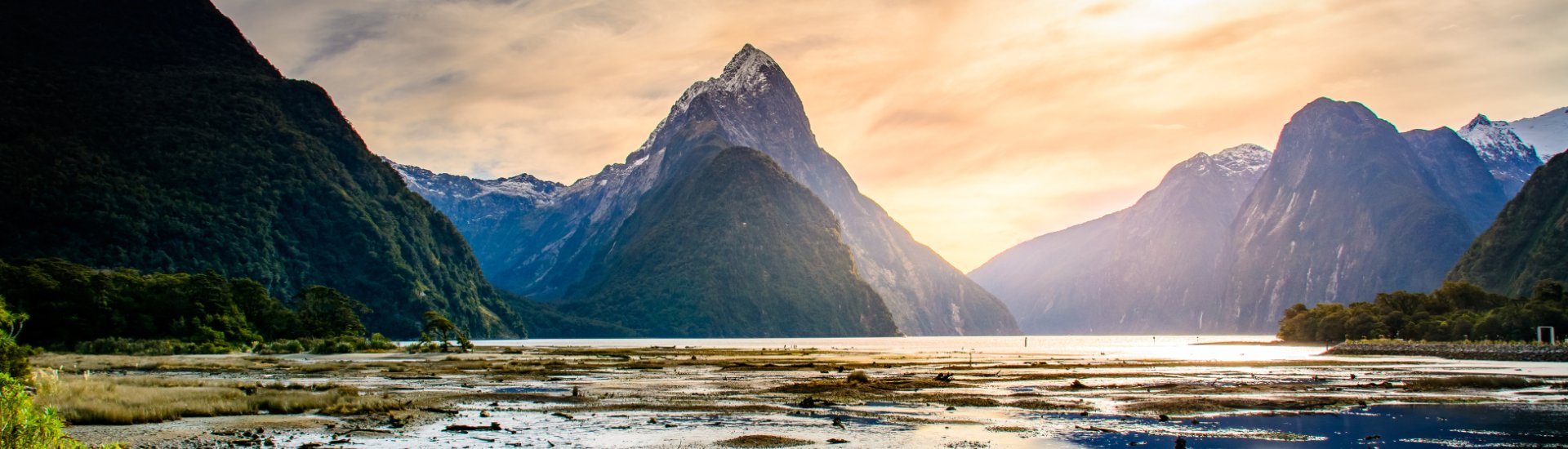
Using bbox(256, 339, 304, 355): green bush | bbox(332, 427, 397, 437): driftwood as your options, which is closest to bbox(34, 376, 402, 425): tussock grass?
bbox(332, 427, 397, 437): driftwood

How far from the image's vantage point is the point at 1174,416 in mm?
37000

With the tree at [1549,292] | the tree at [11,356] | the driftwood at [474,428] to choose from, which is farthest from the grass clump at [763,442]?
the tree at [1549,292]

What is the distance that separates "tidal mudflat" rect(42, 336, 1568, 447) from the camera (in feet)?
97.3

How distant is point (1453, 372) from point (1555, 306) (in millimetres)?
64166

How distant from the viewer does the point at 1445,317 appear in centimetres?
13712

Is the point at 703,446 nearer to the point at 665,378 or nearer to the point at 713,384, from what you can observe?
the point at 713,384

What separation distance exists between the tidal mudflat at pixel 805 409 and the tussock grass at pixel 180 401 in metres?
0.10

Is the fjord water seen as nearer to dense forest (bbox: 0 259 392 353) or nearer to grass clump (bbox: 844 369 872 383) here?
grass clump (bbox: 844 369 872 383)

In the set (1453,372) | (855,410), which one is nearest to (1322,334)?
(1453,372)

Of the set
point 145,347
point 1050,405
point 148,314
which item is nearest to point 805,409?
point 1050,405

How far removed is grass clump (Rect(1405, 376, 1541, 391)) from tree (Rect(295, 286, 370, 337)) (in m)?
122

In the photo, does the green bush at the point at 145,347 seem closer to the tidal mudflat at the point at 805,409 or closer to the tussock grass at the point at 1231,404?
the tidal mudflat at the point at 805,409

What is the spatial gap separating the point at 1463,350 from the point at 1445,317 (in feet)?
129

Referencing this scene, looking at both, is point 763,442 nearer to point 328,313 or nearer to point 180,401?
point 180,401
